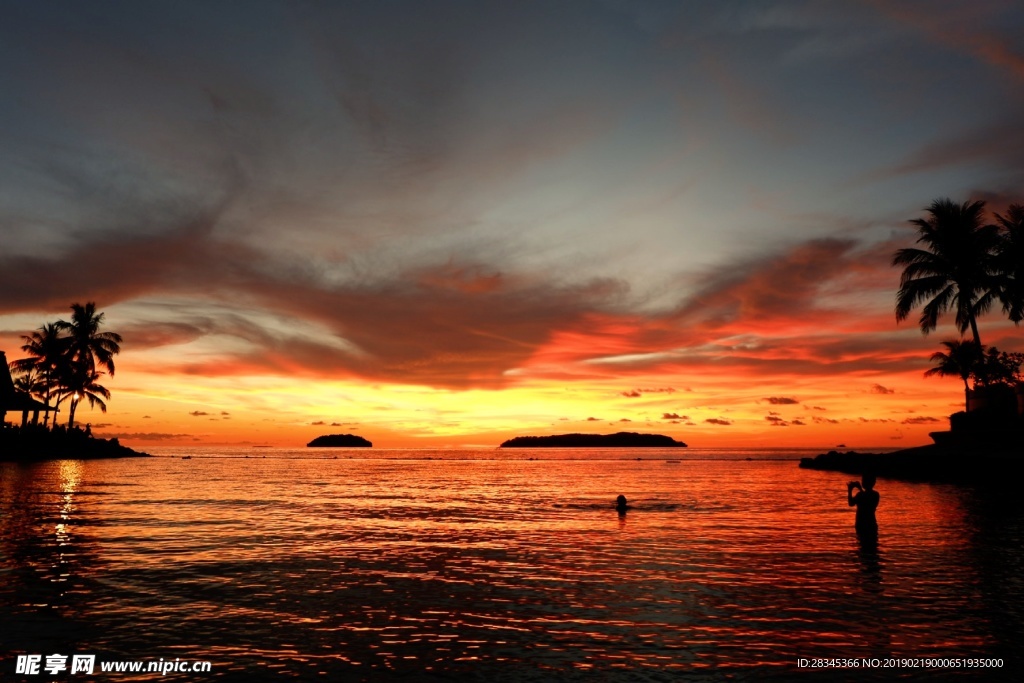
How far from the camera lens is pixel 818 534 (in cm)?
2500

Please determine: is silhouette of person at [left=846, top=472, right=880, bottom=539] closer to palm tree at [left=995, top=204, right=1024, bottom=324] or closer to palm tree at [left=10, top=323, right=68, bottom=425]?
palm tree at [left=995, top=204, right=1024, bottom=324]

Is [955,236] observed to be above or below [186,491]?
above

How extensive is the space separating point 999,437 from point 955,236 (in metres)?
17.6

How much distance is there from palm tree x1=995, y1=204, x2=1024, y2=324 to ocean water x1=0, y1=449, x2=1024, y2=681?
28.3 meters

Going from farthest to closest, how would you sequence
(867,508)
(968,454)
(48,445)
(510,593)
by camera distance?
(48,445)
(968,454)
(867,508)
(510,593)

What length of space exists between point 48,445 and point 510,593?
83.7 metres

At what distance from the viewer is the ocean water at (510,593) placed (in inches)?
411

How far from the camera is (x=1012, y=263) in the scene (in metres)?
50.7

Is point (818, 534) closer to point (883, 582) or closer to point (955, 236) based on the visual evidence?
point (883, 582)

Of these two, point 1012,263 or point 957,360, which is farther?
point 957,360

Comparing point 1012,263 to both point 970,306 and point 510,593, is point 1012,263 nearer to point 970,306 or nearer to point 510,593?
point 970,306

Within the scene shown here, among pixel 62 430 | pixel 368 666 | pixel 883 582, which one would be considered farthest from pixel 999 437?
pixel 62 430

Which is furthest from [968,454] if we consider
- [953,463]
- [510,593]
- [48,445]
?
[48,445]

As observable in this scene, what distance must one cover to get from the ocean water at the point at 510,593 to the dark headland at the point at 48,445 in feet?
163
